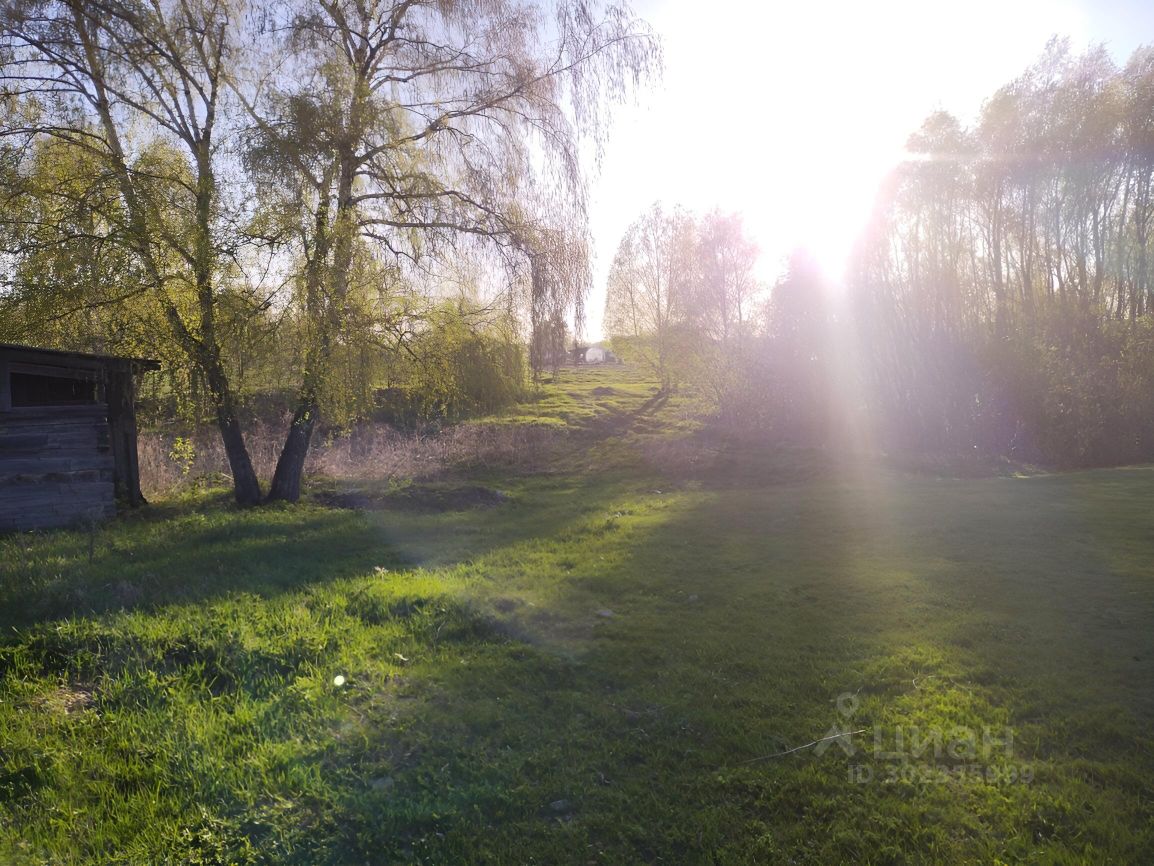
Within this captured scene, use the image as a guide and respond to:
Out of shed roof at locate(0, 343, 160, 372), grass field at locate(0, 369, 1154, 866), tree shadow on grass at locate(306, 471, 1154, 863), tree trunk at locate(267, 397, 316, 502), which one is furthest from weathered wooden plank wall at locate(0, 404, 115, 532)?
tree shadow on grass at locate(306, 471, 1154, 863)

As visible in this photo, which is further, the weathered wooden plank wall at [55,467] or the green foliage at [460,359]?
the green foliage at [460,359]

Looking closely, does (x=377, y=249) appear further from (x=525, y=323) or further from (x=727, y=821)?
(x=727, y=821)

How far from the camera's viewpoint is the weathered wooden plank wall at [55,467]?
12.0m

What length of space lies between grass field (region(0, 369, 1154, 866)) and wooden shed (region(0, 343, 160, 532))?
2410 millimetres

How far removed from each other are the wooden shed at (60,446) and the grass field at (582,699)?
2.41 metres

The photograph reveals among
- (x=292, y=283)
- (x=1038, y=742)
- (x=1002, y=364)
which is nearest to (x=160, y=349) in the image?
(x=292, y=283)

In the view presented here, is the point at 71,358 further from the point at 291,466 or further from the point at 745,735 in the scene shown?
the point at 745,735

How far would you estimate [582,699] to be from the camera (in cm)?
537

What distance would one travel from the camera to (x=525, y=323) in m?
13.5

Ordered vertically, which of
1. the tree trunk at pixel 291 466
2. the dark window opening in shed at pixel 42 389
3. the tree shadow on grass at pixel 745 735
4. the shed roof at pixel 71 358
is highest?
the shed roof at pixel 71 358

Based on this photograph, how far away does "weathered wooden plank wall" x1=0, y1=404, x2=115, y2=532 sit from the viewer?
11953 millimetres

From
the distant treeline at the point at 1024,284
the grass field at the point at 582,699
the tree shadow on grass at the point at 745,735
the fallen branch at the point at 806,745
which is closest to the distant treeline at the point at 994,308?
the distant treeline at the point at 1024,284

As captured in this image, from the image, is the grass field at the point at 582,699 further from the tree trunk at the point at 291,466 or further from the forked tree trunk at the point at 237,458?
the tree trunk at the point at 291,466

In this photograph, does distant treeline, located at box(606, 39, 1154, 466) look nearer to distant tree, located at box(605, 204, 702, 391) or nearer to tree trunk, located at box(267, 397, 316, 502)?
distant tree, located at box(605, 204, 702, 391)
